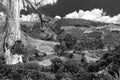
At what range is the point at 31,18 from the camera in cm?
563

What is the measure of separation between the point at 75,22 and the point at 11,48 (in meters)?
164

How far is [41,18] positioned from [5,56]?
131 cm

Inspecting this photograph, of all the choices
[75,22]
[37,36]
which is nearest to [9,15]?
[37,36]

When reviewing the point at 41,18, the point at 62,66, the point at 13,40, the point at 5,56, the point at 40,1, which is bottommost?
the point at 62,66

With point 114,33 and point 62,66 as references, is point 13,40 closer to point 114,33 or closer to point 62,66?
point 62,66

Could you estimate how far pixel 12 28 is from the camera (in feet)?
14.3

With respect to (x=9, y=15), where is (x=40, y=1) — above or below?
above

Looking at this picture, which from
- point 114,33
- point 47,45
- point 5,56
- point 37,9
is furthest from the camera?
point 114,33

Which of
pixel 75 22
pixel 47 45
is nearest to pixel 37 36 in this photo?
pixel 47 45

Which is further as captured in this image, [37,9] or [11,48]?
[37,9]

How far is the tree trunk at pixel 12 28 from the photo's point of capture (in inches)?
171

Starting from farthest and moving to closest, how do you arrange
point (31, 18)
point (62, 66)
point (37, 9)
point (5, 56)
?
point (62, 66) → point (31, 18) → point (37, 9) → point (5, 56)

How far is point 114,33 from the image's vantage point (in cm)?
12812

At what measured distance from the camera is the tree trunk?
171 inches
